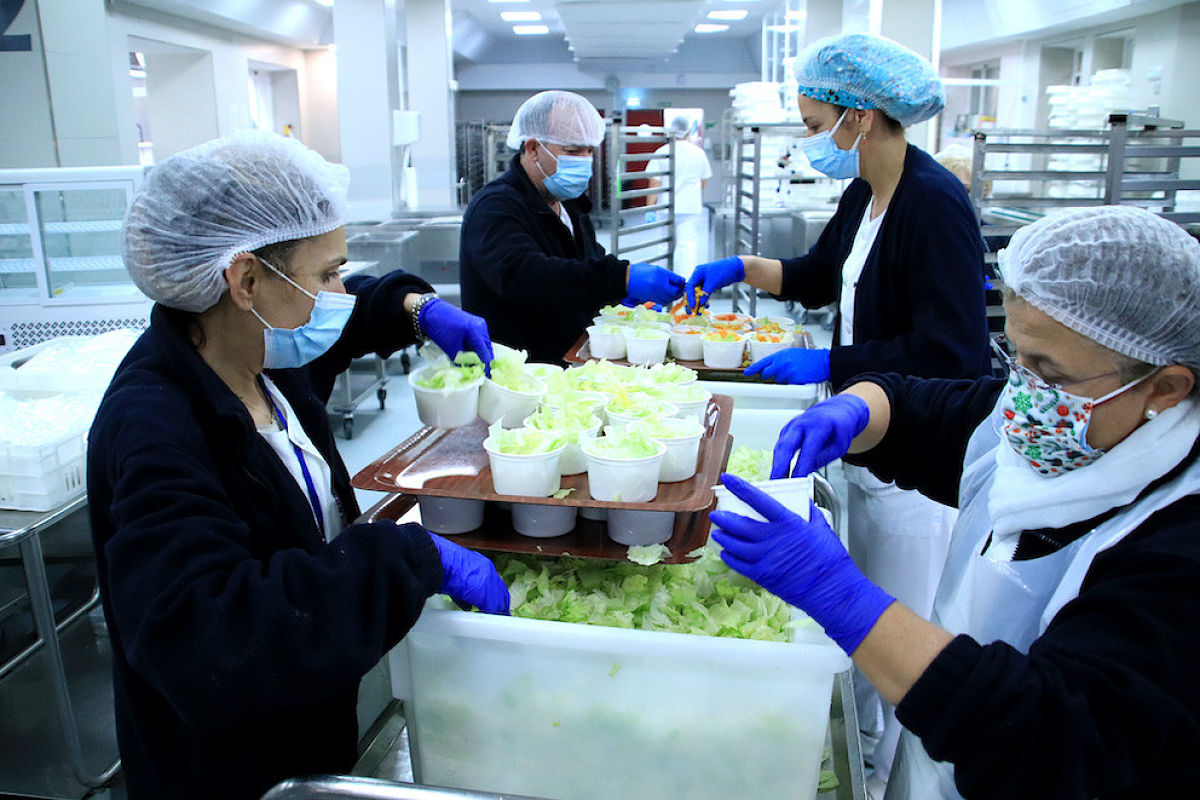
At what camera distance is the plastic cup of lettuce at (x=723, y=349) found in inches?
110

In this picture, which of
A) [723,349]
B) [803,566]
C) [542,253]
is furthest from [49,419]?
[803,566]

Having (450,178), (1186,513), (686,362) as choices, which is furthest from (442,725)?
(450,178)

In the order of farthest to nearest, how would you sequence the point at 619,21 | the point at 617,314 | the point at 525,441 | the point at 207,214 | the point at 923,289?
the point at 619,21 < the point at 617,314 < the point at 923,289 < the point at 525,441 < the point at 207,214

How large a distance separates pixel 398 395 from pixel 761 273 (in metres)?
3.89

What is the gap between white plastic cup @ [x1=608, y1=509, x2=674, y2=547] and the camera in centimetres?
145

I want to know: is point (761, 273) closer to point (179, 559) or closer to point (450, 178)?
point (179, 559)

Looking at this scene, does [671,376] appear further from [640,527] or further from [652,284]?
[652,284]

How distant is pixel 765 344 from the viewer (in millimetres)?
2828

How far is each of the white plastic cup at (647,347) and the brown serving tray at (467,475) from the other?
110 cm

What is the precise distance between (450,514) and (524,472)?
19 centimetres

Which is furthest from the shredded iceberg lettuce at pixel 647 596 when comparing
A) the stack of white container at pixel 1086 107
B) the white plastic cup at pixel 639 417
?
the stack of white container at pixel 1086 107

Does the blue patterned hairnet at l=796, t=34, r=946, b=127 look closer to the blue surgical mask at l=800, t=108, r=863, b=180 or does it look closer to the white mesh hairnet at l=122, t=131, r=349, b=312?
the blue surgical mask at l=800, t=108, r=863, b=180

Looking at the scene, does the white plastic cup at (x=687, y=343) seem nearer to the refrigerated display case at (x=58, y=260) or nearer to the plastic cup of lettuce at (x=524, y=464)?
the plastic cup of lettuce at (x=524, y=464)

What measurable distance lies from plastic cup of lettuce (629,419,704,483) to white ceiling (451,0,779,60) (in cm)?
799
